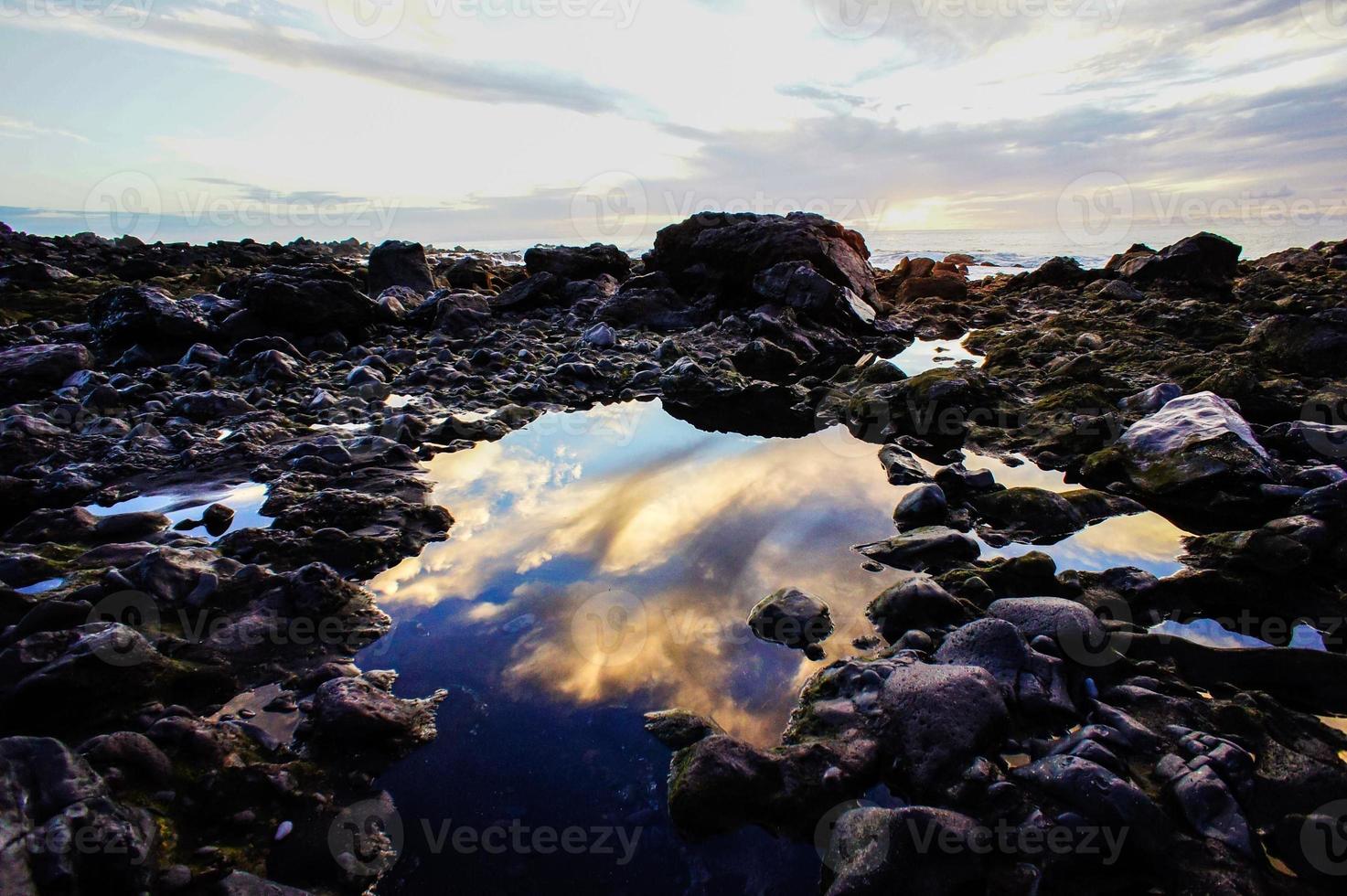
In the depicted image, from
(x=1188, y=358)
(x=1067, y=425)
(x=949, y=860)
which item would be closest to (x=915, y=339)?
(x=1188, y=358)

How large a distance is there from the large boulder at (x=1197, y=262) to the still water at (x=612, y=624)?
16.0m

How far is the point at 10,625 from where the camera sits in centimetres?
370

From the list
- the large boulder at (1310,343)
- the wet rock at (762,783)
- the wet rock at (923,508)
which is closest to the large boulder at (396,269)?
the wet rock at (923,508)

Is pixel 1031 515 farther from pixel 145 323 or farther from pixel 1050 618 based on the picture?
pixel 145 323

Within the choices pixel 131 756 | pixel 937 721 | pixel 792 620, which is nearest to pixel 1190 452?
pixel 792 620

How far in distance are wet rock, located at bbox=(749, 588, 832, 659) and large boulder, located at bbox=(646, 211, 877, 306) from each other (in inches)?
549

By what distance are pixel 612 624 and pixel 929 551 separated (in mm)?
2514

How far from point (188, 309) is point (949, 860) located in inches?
608

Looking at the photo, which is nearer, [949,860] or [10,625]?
[949,860]

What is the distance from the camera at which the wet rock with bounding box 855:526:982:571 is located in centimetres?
492

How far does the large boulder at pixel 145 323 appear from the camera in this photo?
12133 millimetres

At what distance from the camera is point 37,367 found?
9734 millimetres

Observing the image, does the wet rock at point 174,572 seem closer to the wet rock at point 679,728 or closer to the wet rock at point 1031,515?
the wet rock at point 679,728

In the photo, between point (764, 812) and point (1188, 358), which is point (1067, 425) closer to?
point (1188, 358)
